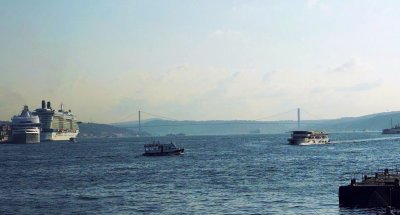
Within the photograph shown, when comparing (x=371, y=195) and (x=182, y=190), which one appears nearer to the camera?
(x=371, y=195)

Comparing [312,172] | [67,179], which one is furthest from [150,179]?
[312,172]

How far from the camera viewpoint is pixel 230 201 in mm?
58562

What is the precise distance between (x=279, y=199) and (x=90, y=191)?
20.7 m

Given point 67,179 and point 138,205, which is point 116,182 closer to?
point 67,179

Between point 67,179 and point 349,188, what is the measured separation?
43555 millimetres

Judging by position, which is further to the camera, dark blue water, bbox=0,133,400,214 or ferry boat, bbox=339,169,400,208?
dark blue water, bbox=0,133,400,214

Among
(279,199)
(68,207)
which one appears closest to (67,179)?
(68,207)

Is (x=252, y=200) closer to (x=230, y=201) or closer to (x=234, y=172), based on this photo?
(x=230, y=201)

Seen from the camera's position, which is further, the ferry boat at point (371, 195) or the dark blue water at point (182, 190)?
the dark blue water at point (182, 190)

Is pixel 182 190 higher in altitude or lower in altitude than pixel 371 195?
lower

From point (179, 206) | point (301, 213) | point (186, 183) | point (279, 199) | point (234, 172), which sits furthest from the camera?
point (234, 172)

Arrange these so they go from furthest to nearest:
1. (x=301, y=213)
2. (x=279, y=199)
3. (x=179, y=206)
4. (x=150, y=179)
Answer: (x=150, y=179) → (x=279, y=199) → (x=179, y=206) → (x=301, y=213)

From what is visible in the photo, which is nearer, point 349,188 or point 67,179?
point 349,188

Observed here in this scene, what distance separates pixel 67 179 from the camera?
85625mm
